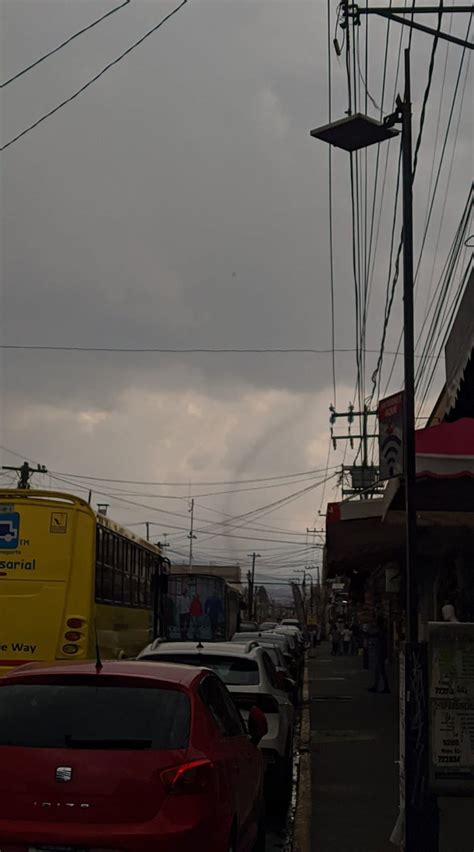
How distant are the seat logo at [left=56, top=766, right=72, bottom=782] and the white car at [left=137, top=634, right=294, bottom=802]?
504 centimetres

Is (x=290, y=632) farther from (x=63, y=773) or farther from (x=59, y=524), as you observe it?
(x=63, y=773)

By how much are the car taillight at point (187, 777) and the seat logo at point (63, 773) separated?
19.0 inches

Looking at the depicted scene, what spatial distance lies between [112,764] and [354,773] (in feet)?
24.3

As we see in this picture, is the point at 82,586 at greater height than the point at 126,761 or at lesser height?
greater

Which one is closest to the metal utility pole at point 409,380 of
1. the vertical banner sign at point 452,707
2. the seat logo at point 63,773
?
the vertical banner sign at point 452,707

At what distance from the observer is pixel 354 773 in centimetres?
1214

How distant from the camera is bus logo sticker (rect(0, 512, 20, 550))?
1380 cm

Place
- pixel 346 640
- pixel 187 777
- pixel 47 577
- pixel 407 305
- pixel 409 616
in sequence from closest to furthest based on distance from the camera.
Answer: pixel 187 777 → pixel 409 616 → pixel 407 305 → pixel 47 577 → pixel 346 640

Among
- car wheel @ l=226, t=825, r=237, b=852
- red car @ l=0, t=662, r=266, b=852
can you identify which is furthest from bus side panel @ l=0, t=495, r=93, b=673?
car wheel @ l=226, t=825, r=237, b=852

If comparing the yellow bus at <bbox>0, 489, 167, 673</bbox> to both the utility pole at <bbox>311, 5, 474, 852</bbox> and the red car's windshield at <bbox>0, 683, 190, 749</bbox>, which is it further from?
the red car's windshield at <bbox>0, 683, 190, 749</bbox>

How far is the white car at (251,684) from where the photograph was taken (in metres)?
10.5

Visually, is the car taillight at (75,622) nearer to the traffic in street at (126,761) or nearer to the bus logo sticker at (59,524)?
the bus logo sticker at (59,524)

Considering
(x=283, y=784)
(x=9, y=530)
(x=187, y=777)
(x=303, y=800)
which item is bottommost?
(x=303, y=800)

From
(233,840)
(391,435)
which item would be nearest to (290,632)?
(391,435)
